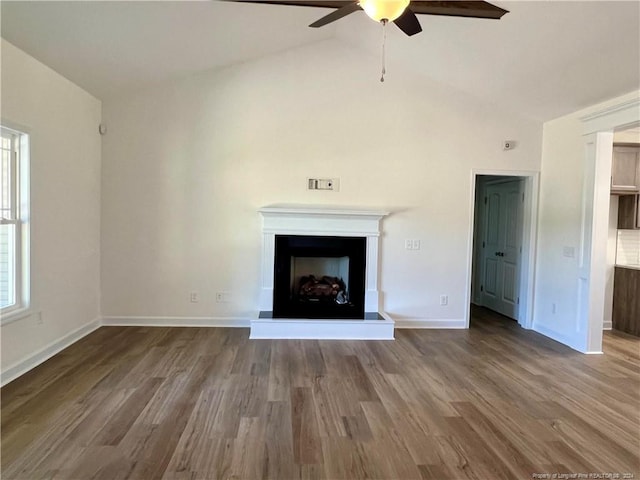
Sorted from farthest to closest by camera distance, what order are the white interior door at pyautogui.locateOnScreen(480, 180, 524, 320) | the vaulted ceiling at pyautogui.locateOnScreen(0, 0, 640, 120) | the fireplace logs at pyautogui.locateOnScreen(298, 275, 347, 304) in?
the white interior door at pyautogui.locateOnScreen(480, 180, 524, 320), the fireplace logs at pyautogui.locateOnScreen(298, 275, 347, 304), the vaulted ceiling at pyautogui.locateOnScreen(0, 0, 640, 120)

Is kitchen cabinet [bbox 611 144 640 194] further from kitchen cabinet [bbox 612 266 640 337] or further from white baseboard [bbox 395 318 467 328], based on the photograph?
white baseboard [bbox 395 318 467 328]

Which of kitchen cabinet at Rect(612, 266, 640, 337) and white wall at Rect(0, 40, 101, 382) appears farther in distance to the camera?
kitchen cabinet at Rect(612, 266, 640, 337)

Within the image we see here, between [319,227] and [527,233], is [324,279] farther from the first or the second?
[527,233]

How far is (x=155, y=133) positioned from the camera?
4691 millimetres

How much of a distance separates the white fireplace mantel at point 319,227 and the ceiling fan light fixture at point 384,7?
2573mm

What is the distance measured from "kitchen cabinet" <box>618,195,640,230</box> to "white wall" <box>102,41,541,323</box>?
1.21 m

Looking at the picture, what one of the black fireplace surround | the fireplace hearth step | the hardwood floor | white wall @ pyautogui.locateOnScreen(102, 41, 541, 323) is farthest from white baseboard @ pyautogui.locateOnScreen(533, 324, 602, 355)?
the black fireplace surround

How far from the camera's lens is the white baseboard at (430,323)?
5.04 meters

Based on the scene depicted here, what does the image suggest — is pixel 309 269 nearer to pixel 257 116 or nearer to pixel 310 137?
pixel 310 137

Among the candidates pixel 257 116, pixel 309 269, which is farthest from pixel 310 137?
pixel 309 269

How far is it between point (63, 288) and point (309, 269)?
2758 mm

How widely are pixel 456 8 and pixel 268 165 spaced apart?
2.71 meters

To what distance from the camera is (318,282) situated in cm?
502

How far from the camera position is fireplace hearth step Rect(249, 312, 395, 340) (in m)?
4.40
